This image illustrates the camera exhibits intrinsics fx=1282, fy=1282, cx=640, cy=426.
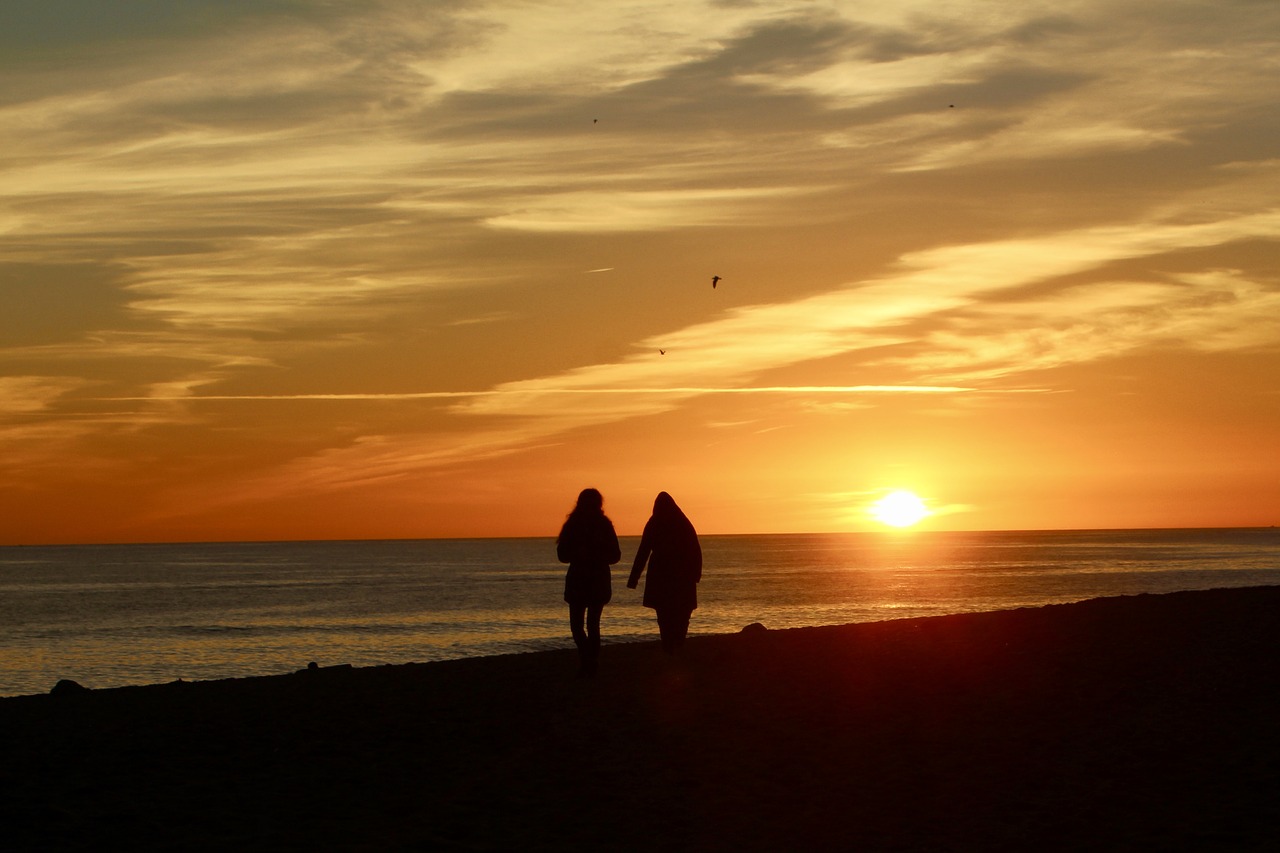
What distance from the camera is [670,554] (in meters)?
16.5

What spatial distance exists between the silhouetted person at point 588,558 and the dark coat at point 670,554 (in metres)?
1.73

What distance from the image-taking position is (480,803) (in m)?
9.59

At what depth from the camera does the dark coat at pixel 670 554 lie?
1647 cm

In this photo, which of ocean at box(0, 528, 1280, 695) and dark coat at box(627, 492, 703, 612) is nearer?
dark coat at box(627, 492, 703, 612)

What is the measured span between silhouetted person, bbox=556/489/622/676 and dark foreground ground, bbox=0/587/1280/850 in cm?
64

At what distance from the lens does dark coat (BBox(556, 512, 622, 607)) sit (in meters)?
14.4

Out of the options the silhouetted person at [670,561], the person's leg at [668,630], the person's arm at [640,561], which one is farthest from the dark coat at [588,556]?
the person's leg at [668,630]

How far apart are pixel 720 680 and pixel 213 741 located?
217 inches

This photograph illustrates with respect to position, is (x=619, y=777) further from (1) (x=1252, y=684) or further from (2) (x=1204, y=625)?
(2) (x=1204, y=625)

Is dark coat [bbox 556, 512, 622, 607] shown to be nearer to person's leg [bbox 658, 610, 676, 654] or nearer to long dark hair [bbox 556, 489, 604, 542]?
long dark hair [bbox 556, 489, 604, 542]

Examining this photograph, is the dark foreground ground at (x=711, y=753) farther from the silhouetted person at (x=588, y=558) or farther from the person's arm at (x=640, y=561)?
the person's arm at (x=640, y=561)

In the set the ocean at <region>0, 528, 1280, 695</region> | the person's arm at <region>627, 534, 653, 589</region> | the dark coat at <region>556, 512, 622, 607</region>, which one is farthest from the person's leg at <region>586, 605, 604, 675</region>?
the ocean at <region>0, 528, 1280, 695</region>

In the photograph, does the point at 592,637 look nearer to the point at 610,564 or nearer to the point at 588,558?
the point at 588,558

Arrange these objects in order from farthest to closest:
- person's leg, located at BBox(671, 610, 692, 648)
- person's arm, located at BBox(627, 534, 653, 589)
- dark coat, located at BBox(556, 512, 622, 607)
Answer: person's leg, located at BBox(671, 610, 692, 648)
person's arm, located at BBox(627, 534, 653, 589)
dark coat, located at BBox(556, 512, 622, 607)
